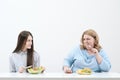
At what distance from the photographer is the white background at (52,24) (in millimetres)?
3896

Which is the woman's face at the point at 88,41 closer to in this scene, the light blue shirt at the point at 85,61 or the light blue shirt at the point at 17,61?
the light blue shirt at the point at 85,61

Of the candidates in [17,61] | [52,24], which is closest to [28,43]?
[17,61]

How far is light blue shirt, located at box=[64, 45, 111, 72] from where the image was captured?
9.99 feet

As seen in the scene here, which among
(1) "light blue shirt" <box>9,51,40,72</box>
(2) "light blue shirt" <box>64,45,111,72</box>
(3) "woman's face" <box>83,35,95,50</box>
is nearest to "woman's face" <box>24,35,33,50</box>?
(1) "light blue shirt" <box>9,51,40,72</box>

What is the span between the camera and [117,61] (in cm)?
405

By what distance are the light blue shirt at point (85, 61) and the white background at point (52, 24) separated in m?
0.70

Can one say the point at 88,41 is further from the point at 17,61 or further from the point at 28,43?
the point at 17,61

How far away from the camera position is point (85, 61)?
313cm

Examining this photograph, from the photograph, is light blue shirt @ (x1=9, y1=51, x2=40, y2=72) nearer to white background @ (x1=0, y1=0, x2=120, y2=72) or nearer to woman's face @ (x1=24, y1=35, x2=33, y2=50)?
woman's face @ (x1=24, y1=35, x2=33, y2=50)

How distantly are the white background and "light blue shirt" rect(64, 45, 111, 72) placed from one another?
0.70m

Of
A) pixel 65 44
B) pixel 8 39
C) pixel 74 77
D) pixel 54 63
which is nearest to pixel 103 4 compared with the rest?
pixel 65 44

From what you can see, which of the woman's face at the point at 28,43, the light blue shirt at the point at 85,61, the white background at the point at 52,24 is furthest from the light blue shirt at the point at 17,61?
the white background at the point at 52,24

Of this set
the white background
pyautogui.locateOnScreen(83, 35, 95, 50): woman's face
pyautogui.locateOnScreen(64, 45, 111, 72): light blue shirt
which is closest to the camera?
pyautogui.locateOnScreen(64, 45, 111, 72): light blue shirt

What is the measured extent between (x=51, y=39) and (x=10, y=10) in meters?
0.67
